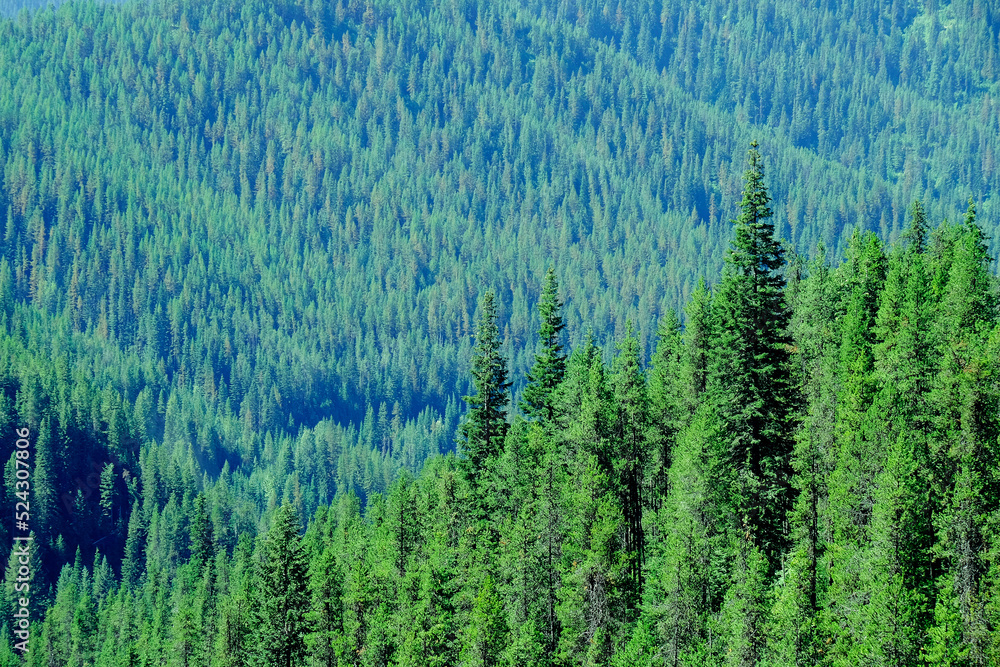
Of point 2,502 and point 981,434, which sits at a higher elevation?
point 981,434

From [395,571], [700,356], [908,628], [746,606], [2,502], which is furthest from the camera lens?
[2,502]

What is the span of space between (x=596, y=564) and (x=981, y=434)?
16881mm

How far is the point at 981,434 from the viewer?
44.2 m

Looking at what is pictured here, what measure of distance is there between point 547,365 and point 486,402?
401 cm

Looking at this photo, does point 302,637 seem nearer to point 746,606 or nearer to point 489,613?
point 489,613

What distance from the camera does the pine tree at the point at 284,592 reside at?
65000 mm

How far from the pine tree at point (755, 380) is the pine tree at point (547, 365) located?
11.1 metres

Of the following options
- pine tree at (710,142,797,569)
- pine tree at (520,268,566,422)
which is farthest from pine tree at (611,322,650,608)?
pine tree at (520,268,566,422)

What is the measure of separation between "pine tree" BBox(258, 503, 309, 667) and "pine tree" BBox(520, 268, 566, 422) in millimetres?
14747

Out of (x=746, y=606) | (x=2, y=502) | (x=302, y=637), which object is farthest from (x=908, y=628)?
(x=2, y=502)

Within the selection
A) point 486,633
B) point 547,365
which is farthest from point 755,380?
point 486,633

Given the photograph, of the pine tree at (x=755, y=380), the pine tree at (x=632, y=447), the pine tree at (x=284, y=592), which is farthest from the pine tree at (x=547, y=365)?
the pine tree at (x=284, y=592)

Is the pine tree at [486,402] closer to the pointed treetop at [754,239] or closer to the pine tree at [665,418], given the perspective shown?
the pine tree at [665,418]

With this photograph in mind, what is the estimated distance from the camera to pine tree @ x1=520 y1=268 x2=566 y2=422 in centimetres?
6550
